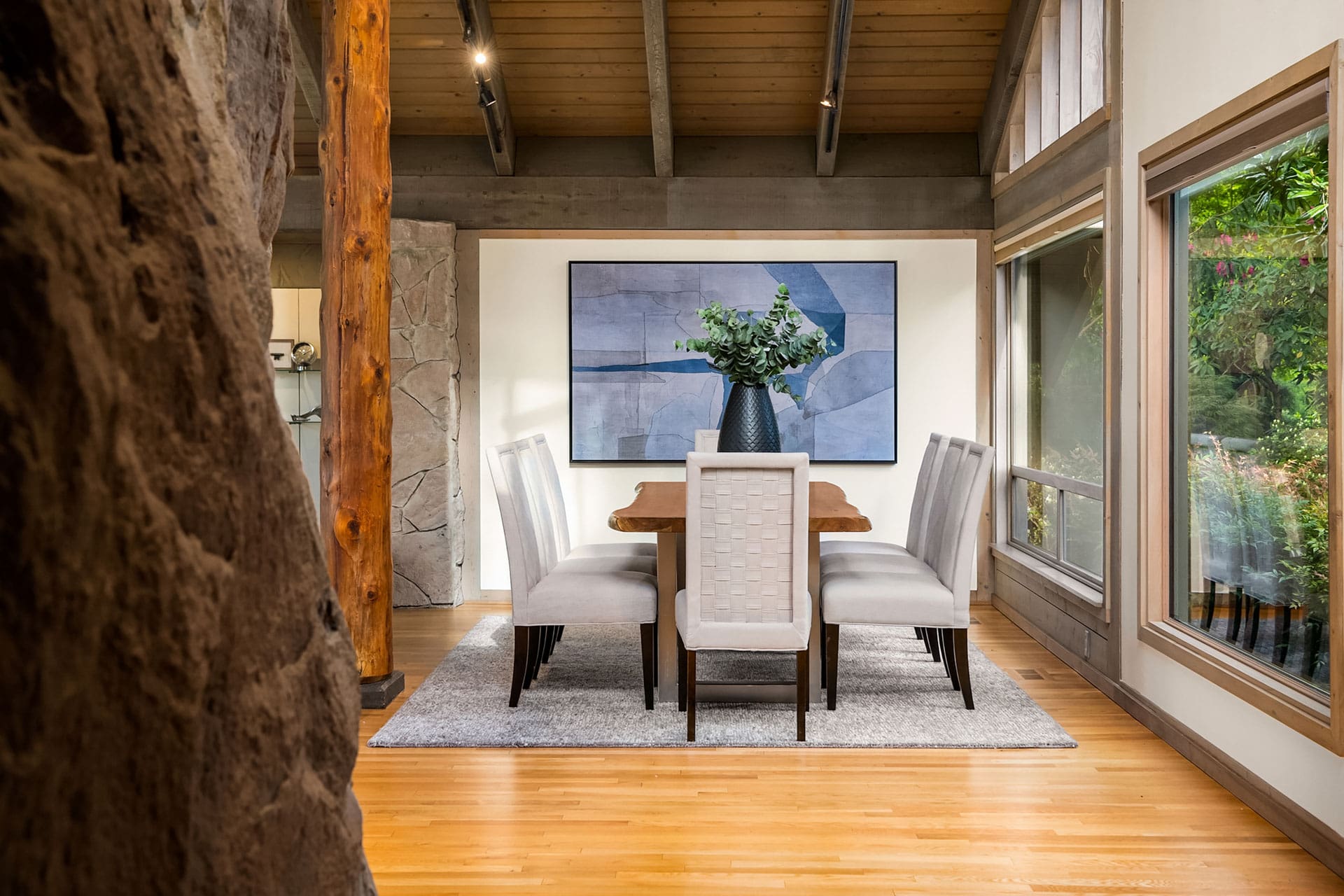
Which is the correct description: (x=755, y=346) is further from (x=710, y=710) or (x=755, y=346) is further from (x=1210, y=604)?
(x=1210, y=604)

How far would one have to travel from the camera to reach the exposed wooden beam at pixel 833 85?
4.19 metres

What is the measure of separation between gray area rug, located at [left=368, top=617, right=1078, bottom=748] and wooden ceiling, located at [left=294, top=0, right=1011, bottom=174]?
2824mm

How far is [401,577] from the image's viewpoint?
16.5 ft

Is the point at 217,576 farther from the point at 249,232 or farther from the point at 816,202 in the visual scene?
the point at 816,202

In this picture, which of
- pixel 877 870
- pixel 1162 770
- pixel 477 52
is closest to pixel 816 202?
pixel 477 52

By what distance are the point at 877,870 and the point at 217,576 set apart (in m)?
1.90

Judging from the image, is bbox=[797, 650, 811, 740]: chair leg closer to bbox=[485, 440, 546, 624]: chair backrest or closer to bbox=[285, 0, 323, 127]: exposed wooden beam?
bbox=[485, 440, 546, 624]: chair backrest

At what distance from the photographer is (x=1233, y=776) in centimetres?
258

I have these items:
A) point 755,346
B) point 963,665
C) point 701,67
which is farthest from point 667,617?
point 701,67

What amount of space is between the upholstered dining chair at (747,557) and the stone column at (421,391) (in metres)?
2.41

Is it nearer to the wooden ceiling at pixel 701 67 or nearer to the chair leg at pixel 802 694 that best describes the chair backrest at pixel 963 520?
the chair leg at pixel 802 694

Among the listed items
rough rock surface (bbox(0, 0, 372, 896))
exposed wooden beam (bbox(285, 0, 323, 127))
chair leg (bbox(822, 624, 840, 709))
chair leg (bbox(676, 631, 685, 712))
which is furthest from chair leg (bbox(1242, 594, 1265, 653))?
exposed wooden beam (bbox(285, 0, 323, 127))

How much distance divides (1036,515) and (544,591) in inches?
103

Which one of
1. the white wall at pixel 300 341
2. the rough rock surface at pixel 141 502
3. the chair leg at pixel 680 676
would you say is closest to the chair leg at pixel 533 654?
the chair leg at pixel 680 676
